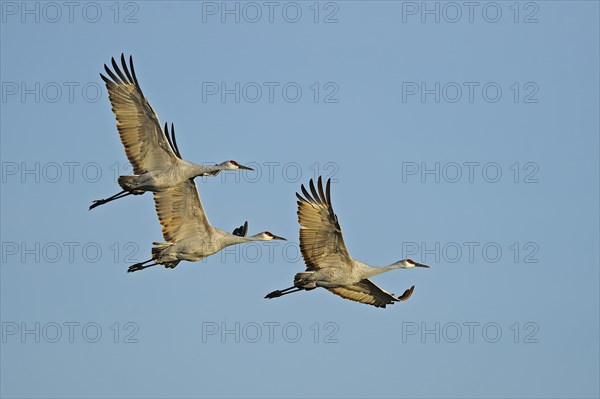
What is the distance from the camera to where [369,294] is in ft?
188

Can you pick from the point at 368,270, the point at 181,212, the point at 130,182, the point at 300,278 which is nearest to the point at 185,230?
the point at 181,212

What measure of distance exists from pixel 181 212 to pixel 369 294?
608cm

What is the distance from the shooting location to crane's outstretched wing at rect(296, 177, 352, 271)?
176ft

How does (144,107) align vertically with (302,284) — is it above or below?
above

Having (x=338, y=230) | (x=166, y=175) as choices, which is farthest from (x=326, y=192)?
(x=166, y=175)

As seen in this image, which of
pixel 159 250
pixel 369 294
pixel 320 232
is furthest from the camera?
pixel 369 294

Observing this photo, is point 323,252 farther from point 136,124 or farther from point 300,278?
point 136,124

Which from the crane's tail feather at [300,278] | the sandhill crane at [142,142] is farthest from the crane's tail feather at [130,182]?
the crane's tail feather at [300,278]

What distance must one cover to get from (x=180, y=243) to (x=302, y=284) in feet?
11.8

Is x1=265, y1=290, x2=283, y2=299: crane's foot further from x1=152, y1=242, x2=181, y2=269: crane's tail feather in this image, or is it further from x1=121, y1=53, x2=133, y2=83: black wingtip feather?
x1=121, y1=53, x2=133, y2=83: black wingtip feather

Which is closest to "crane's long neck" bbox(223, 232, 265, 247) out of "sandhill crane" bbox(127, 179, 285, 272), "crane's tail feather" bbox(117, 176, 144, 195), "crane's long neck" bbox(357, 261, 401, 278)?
"sandhill crane" bbox(127, 179, 285, 272)

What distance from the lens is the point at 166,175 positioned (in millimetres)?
54438

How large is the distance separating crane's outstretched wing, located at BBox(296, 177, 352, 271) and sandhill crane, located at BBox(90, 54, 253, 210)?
3.23 m

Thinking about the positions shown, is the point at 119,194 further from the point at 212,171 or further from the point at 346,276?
the point at 346,276
